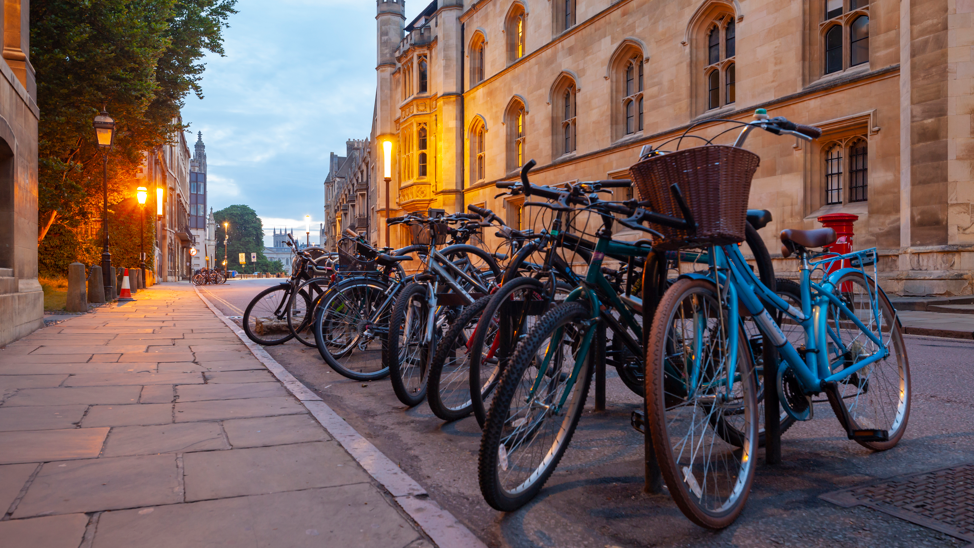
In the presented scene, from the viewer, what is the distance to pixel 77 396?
4.62 m

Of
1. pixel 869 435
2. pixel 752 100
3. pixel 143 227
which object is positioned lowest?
pixel 869 435

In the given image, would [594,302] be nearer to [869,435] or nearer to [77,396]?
[869,435]

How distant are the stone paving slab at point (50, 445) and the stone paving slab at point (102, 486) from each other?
17 centimetres

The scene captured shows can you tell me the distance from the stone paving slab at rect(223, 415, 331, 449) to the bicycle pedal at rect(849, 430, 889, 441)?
266cm

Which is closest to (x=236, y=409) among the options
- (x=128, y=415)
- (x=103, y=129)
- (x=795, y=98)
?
(x=128, y=415)

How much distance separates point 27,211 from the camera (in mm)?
9227

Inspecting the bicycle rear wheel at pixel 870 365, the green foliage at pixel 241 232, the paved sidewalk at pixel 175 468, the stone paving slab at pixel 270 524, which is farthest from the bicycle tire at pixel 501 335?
the green foliage at pixel 241 232

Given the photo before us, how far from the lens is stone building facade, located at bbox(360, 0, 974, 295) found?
1180 cm

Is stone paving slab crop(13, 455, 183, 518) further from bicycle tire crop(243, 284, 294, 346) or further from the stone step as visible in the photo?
the stone step

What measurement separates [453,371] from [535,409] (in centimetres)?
154

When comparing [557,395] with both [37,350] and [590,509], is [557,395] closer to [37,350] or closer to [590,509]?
[590,509]

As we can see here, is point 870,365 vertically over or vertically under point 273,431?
over

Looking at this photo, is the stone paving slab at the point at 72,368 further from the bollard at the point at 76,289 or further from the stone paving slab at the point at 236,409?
the bollard at the point at 76,289

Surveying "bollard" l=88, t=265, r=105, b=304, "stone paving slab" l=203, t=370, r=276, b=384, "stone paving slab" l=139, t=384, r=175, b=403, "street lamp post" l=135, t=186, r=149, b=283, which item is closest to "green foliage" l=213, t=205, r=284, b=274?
"street lamp post" l=135, t=186, r=149, b=283
